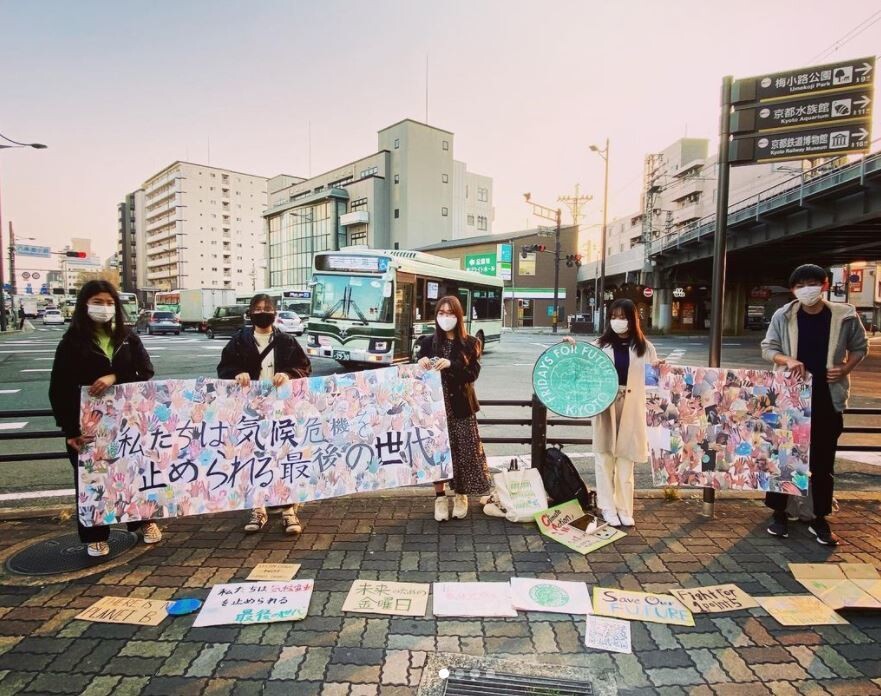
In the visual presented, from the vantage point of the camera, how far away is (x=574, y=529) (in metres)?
4.17

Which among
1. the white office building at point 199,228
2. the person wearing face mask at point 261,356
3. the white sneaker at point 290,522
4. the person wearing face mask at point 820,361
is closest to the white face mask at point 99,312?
the person wearing face mask at point 261,356

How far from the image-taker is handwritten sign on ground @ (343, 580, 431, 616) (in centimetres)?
306

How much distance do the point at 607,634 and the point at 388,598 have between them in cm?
132

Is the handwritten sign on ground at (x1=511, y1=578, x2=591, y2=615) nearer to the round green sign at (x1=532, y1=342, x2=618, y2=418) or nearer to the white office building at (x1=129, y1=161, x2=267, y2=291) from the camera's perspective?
the round green sign at (x1=532, y1=342, x2=618, y2=418)

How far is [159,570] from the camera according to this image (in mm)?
3535

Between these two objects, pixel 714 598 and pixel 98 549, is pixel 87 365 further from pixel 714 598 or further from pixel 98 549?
pixel 714 598

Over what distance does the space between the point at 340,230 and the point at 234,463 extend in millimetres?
64358

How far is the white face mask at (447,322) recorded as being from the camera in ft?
14.4

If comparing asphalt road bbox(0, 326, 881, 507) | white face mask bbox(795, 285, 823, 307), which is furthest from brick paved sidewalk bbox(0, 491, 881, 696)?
asphalt road bbox(0, 326, 881, 507)

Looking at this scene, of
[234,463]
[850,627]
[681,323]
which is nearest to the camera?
[850,627]

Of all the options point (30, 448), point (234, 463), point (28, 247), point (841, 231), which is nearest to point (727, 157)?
point (234, 463)

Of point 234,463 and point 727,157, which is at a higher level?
point 727,157

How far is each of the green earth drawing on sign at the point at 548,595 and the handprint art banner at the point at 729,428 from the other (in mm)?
1639

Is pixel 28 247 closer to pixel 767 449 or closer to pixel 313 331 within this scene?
pixel 313 331
